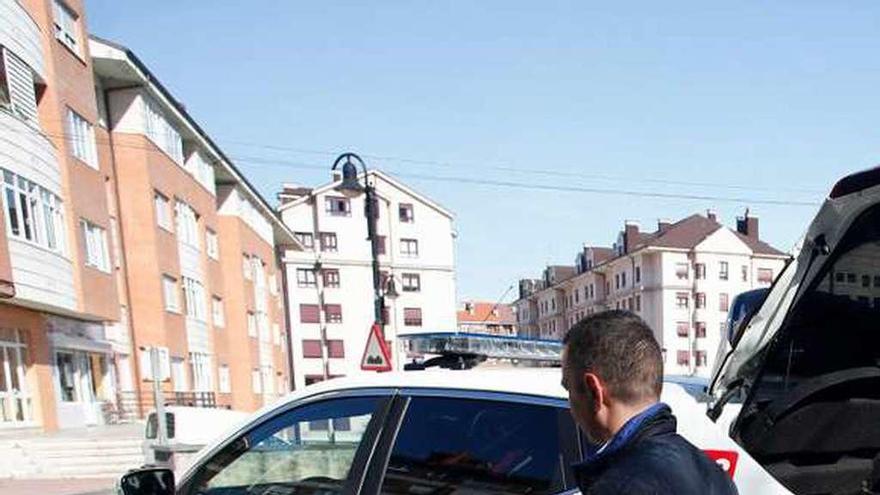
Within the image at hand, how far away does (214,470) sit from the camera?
2.50 metres

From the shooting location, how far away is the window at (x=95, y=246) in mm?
19062

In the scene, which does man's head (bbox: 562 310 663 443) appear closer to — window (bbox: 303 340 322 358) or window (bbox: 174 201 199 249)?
window (bbox: 174 201 199 249)

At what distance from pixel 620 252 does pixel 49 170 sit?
5894cm

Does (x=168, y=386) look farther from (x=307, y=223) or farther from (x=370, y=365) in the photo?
(x=307, y=223)

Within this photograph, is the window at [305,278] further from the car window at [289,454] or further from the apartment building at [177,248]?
the car window at [289,454]

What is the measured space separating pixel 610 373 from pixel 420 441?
1.06 meters

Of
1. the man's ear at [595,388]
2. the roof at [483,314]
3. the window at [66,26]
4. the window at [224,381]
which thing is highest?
the window at [66,26]

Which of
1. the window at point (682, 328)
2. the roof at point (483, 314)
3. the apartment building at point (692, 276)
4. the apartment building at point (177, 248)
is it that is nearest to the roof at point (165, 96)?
the apartment building at point (177, 248)

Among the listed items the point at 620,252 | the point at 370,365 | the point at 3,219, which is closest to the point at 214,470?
the point at 370,365

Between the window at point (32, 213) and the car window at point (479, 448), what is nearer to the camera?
the car window at point (479, 448)

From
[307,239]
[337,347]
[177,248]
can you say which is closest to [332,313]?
[337,347]

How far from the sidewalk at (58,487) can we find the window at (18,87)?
29.3 feet

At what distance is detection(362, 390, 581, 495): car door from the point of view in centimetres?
199

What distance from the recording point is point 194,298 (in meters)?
27.2
